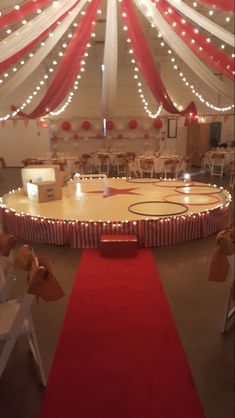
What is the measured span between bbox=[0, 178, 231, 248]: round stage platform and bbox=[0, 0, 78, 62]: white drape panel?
88.2 inches

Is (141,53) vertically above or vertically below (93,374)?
above

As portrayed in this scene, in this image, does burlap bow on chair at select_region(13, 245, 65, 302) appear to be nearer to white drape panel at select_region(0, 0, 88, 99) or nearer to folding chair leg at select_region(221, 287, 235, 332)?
folding chair leg at select_region(221, 287, 235, 332)

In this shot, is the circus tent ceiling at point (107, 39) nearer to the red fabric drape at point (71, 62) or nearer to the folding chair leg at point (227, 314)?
the red fabric drape at point (71, 62)

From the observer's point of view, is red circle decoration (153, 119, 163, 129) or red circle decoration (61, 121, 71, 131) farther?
red circle decoration (153, 119, 163, 129)

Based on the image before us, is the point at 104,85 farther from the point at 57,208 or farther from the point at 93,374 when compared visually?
the point at 93,374

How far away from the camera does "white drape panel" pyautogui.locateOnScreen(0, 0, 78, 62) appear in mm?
3348

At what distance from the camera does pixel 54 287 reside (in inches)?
78.2

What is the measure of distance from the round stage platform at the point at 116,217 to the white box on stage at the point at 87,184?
317mm

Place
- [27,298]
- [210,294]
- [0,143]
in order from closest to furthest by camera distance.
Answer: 1. [27,298]
2. [210,294]
3. [0,143]

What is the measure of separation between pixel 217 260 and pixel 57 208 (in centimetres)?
329

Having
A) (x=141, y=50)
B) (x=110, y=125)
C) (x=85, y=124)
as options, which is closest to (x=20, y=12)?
(x=141, y=50)

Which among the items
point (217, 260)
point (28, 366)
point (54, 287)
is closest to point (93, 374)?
point (28, 366)

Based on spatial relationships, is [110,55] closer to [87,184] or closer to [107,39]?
[107,39]

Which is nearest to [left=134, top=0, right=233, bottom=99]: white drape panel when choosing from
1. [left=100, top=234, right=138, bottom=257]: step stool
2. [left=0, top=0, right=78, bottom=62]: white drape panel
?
[left=0, top=0, right=78, bottom=62]: white drape panel
